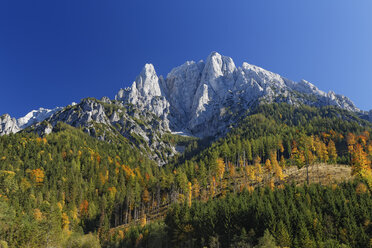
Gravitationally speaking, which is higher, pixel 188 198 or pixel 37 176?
pixel 37 176

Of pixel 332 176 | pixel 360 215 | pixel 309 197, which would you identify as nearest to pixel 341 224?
pixel 360 215

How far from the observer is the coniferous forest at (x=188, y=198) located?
5438 cm

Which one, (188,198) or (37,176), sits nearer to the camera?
(188,198)

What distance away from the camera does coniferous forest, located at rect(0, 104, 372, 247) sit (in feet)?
178

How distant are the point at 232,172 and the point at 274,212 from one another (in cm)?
5160

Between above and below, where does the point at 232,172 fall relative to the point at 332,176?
above

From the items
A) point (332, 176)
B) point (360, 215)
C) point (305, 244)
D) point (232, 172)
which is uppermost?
point (232, 172)

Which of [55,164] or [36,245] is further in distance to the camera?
[55,164]

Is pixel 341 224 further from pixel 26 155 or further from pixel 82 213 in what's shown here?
pixel 26 155

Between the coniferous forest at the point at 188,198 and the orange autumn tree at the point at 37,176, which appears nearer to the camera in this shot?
the coniferous forest at the point at 188,198

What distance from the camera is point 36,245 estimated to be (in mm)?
57469

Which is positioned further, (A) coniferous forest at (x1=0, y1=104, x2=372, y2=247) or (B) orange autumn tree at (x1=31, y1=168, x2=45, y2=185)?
(B) orange autumn tree at (x1=31, y1=168, x2=45, y2=185)

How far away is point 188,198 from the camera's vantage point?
318ft

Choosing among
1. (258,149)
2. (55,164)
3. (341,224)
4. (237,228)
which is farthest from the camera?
(258,149)
